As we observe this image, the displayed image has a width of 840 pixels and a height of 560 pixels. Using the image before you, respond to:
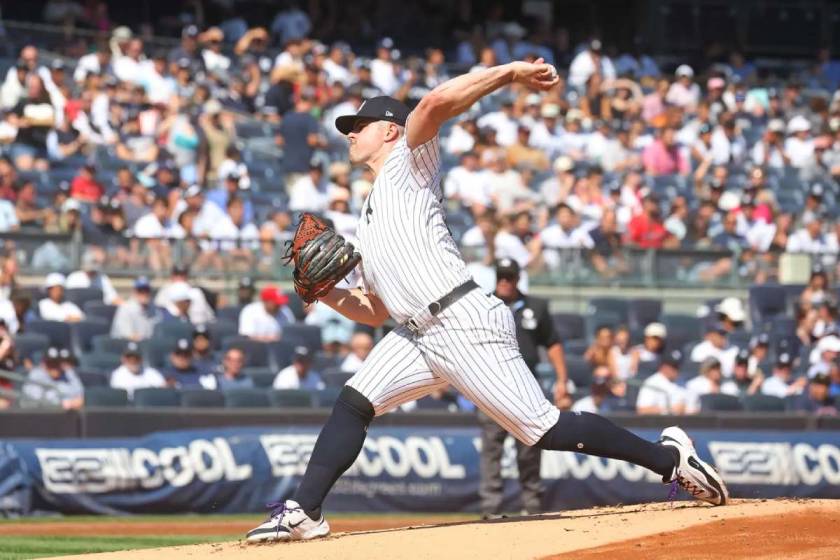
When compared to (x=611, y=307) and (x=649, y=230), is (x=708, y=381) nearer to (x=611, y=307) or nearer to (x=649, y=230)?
(x=611, y=307)

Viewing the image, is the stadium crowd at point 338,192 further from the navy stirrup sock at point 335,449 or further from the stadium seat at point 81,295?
the navy stirrup sock at point 335,449

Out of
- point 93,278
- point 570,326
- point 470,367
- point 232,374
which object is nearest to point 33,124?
point 93,278

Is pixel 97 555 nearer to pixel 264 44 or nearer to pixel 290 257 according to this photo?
pixel 290 257

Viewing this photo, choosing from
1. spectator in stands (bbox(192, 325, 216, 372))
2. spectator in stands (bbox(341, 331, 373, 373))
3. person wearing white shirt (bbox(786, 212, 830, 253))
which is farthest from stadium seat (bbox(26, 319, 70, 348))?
person wearing white shirt (bbox(786, 212, 830, 253))

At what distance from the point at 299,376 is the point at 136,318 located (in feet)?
5.53

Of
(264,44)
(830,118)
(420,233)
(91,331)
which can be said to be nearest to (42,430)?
(91,331)

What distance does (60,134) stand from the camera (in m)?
16.5

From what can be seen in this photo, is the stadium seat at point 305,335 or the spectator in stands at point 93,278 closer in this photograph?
the stadium seat at point 305,335

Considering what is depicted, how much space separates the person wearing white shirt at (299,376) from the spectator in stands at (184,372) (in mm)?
603

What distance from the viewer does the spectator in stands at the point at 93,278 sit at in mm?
14539

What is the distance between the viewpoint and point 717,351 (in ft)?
49.4

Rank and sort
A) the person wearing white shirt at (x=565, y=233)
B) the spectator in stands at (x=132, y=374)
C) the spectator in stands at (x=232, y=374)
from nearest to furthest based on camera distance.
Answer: the spectator in stands at (x=132, y=374) → the spectator in stands at (x=232, y=374) → the person wearing white shirt at (x=565, y=233)

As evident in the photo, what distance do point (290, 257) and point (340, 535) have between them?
48.0 inches

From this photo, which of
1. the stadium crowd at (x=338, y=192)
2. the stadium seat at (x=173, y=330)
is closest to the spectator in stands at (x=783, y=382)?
the stadium crowd at (x=338, y=192)
